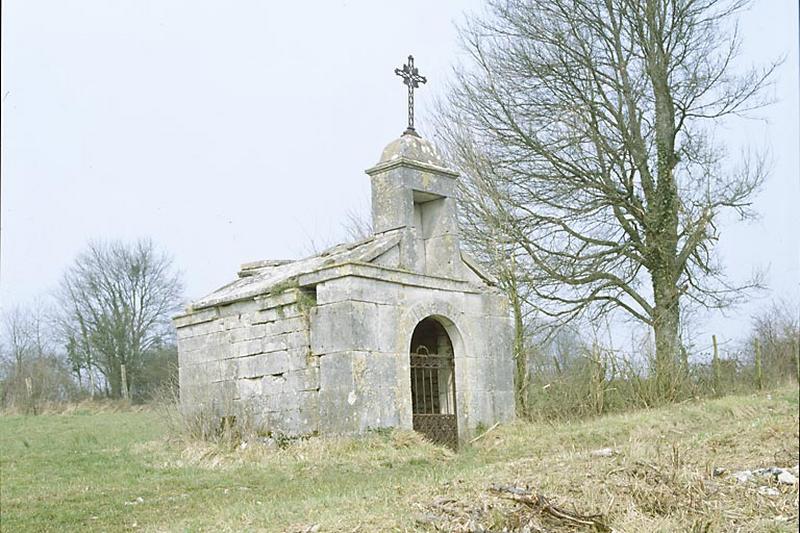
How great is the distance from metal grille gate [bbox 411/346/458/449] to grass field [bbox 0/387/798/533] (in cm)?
59

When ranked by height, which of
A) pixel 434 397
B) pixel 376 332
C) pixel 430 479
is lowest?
pixel 430 479

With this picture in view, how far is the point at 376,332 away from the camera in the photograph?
13.1m

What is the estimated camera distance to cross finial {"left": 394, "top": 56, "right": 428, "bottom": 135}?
49.5 feet

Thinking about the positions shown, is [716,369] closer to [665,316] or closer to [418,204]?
[665,316]

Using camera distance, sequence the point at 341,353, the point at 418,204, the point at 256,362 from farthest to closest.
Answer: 1. the point at 418,204
2. the point at 256,362
3. the point at 341,353

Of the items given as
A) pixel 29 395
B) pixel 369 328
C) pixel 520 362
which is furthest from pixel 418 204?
pixel 29 395

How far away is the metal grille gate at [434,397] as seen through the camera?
1420 centimetres

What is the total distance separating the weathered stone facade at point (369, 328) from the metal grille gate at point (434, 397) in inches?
1.5

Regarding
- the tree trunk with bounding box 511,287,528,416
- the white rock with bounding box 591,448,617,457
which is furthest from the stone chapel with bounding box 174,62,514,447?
the white rock with bounding box 591,448,617,457

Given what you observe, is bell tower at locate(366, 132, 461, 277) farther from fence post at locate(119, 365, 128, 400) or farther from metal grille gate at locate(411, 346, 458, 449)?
fence post at locate(119, 365, 128, 400)

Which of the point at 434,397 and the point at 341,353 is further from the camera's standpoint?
the point at 434,397

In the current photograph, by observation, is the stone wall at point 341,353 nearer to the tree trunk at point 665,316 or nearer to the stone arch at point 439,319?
the stone arch at point 439,319

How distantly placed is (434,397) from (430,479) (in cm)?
610

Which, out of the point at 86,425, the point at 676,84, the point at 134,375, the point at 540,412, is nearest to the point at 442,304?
the point at 540,412
